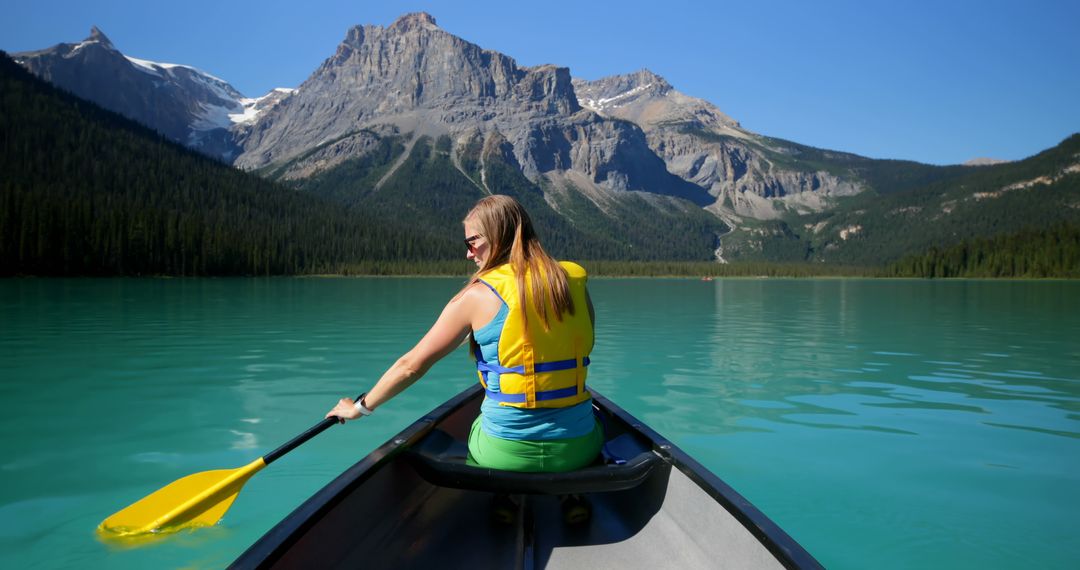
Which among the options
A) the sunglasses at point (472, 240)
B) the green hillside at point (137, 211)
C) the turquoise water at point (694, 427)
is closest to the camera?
the sunglasses at point (472, 240)

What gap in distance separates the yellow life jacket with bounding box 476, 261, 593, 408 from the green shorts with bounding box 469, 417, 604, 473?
0.29 m

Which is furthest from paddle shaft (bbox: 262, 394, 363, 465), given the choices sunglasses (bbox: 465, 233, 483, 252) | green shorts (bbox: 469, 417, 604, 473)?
sunglasses (bbox: 465, 233, 483, 252)

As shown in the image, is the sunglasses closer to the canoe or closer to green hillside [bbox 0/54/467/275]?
the canoe

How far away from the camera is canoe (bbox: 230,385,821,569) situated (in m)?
3.86

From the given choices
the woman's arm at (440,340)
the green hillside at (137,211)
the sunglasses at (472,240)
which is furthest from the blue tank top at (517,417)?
the green hillside at (137,211)

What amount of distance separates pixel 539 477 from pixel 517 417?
436 millimetres

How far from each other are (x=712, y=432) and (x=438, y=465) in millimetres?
6892

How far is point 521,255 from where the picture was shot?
14.2 feet

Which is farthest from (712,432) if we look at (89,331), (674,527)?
(89,331)

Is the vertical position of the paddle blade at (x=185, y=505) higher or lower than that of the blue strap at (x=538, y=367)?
lower

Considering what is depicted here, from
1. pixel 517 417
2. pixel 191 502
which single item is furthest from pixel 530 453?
pixel 191 502

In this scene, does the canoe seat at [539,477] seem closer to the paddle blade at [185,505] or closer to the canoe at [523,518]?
the canoe at [523,518]

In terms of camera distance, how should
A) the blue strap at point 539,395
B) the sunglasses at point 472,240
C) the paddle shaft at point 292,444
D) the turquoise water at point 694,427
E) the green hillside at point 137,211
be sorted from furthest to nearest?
1. the green hillside at point 137,211
2. the turquoise water at point 694,427
3. the paddle shaft at point 292,444
4. the sunglasses at point 472,240
5. the blue strap at point 539,395

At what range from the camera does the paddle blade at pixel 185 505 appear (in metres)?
4.98
